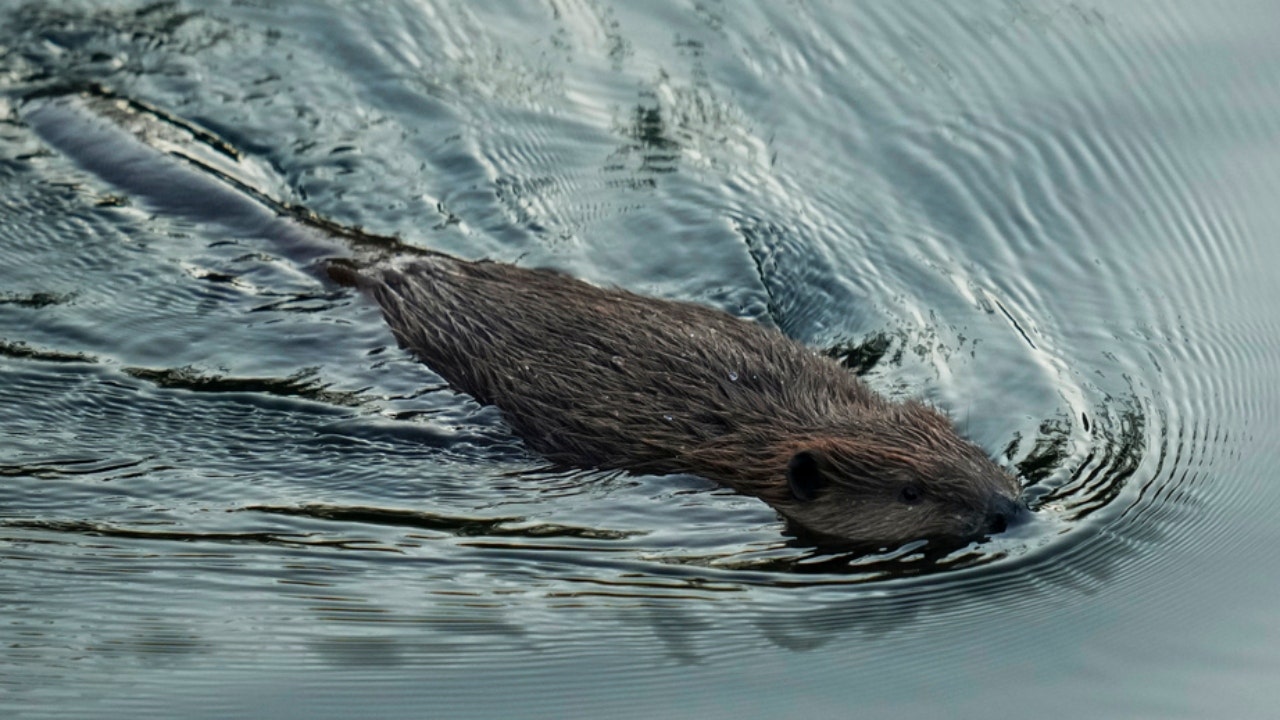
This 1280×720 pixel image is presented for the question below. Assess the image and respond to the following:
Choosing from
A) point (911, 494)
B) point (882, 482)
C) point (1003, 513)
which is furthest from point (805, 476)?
point (1003, 513)

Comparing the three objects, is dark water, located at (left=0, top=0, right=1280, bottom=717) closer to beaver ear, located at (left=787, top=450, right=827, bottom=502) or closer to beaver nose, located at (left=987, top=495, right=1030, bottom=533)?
beaver nose, located at (left=987, top=495, right=1030, bottom=533)

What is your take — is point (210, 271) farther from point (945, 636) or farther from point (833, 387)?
point (945, 636)

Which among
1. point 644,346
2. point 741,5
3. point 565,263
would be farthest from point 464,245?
point 741,5

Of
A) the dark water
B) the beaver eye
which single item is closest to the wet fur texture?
the beaver eye

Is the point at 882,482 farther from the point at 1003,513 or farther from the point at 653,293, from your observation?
the point at 653,293

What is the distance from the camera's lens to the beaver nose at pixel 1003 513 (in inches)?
209

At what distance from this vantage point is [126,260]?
7.29m

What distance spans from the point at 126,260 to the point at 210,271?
40cm

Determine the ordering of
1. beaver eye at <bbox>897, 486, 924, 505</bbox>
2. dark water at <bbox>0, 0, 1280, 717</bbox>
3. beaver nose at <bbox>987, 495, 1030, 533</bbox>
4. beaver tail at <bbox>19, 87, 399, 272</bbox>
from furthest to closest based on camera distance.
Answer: beaver tail at <bbox>19, 87, 399, 272</bbox>, beaver eye at <bbox>897, 486, 924, 505</bbox>, beaver nose at <bbox>987, 495, 1030, 533</bbox>, dark water at <bbox>0, 0, 1280, 717</bbox>

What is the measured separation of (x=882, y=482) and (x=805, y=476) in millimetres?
257

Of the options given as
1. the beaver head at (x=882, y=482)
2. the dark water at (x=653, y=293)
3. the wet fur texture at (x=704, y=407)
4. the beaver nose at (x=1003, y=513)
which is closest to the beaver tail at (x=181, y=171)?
the dark water at (x=653, y=293)

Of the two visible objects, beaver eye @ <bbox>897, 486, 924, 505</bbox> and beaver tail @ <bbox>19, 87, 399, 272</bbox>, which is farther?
beaver tail @ <bbox>19, 87, 399, 272</bbox>

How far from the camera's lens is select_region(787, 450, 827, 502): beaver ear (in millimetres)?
5531

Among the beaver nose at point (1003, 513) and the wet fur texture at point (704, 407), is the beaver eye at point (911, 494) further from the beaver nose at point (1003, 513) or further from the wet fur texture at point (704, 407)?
the beaver nose at point (1003, 513)
